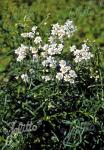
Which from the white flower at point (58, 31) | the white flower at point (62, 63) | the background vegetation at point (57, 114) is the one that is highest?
the white flower at point (58, 31)

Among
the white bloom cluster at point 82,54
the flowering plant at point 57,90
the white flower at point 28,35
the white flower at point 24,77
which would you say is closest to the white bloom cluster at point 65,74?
the flowering plant at point 57,90

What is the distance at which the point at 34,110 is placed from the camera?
3855 mm

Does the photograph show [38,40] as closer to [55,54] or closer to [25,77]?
[55,54]

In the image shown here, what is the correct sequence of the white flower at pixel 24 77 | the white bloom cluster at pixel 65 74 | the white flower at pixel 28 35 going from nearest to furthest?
the white bloom cluster at pixel 65 74 → the white flower at pixel 24 77 → the white flower at pixel 28 35

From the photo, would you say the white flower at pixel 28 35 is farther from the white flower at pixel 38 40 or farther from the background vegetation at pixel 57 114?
the background vegetation at pixel 57 114

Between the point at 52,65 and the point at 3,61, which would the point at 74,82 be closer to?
the point at 52,65

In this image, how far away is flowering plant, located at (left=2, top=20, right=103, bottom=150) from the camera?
12.6 ft

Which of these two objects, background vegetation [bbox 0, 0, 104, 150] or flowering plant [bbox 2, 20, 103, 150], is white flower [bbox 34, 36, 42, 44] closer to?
flowering plant [bbox 2, 20, 103, 150]

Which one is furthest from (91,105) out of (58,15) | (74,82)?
(58,15)

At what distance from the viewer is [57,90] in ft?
12.6

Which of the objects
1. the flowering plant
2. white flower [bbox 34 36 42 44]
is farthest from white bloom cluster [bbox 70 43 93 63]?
white flower [bbox 34 36 42 44]

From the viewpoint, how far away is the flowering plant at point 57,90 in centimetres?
384

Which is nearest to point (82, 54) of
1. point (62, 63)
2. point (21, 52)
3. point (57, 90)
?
point (62, 63)

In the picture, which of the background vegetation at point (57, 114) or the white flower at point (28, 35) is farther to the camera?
the white flower at point (28, 35)
